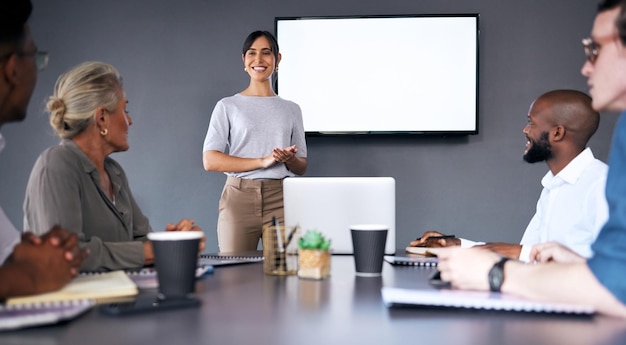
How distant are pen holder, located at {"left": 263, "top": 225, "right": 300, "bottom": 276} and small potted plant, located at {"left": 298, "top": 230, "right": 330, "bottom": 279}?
76 millimetres

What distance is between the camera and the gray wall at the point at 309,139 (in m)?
4.32

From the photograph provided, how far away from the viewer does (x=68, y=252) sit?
1.31m

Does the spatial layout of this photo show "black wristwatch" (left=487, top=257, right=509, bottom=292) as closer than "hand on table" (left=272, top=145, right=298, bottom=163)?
Yes

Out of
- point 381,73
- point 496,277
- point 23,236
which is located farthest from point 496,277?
point 381,73

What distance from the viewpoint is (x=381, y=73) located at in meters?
4.30

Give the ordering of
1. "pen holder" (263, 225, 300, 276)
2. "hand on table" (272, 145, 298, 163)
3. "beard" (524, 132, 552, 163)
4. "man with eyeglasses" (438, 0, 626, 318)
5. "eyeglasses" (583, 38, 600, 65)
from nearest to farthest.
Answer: "man with eyeglasses" (438, 0, 626, 318) → "eyeglasses" (583, 38, 600, 65) → "pen holder" (263, 225, 300, 276) → "beard" (524, 132, 552, 163) → "hand on table" (272, 145, 298, 163)

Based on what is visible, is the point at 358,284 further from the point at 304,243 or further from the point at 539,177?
the point at 539,177

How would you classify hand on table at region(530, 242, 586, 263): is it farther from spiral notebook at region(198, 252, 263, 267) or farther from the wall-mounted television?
the wall-mounted television

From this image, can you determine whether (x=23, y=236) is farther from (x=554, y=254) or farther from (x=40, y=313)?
(x=554, y=254)

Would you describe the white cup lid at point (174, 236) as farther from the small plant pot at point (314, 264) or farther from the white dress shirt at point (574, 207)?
the white dress shirt at point (574, 207)

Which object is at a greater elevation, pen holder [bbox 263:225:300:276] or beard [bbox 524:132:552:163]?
beard [bbox 524:132:552:163]

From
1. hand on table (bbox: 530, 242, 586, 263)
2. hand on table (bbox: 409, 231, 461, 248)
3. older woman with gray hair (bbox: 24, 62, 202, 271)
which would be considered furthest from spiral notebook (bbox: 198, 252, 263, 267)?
hand on table (bbox: 530, 242, 586, 263)

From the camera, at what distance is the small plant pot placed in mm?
1647

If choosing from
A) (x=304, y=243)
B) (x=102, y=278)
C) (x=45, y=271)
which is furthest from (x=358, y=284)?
(x=45, y=271)
